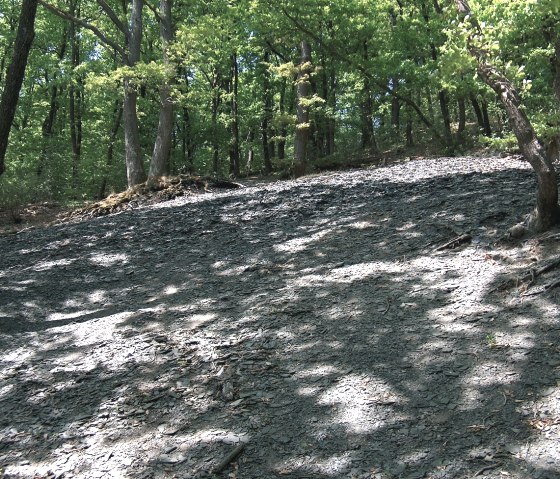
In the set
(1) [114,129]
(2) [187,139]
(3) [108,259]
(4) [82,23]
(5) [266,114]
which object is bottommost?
(3) [108,259]

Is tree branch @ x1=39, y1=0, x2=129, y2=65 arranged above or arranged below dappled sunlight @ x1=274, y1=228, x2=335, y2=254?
above

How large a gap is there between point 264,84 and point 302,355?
69.0 ft

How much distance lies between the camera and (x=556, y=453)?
85.4 inches

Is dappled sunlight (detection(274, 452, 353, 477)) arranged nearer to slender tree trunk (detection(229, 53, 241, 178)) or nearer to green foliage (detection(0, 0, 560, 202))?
green foliage (detection(0, 0, 560, 202))

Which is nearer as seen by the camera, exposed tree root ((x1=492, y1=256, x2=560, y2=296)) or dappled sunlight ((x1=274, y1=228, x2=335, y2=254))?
exposed tree root ((x1=492, y1=256, x2=560, y2=296))

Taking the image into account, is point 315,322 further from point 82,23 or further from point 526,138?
point 82,23

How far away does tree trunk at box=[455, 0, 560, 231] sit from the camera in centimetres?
420

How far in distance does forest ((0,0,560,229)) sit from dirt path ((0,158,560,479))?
1383mm

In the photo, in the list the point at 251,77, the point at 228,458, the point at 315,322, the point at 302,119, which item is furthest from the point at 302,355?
the point at 251,77

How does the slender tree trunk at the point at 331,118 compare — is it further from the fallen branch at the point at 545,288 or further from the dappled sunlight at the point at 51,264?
the fallen branch at the point at 545,288

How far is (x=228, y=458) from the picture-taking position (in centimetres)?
247

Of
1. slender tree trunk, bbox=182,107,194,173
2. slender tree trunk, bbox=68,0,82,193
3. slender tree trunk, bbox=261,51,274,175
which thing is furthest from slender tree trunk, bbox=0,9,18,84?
slender tree trunk, bbox=261,51,274,175

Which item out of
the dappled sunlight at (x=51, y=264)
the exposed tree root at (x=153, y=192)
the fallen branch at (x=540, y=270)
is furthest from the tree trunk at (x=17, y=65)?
the fallen branch at (x=540, y=270)

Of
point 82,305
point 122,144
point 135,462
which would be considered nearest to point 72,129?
point 122,144
